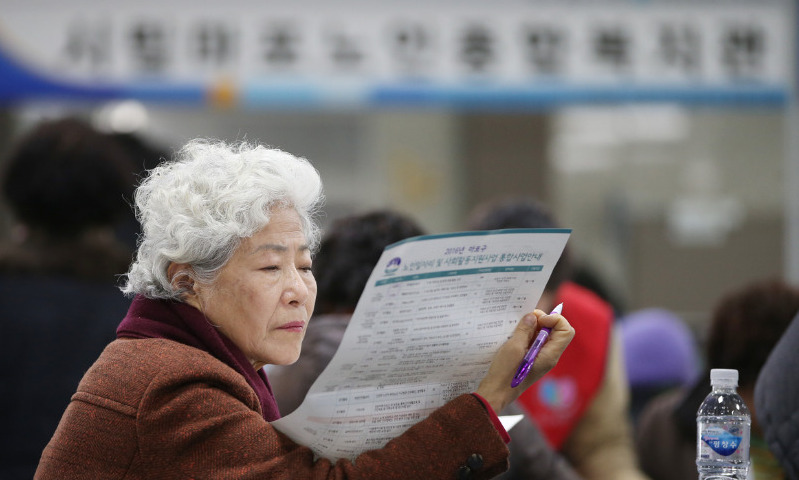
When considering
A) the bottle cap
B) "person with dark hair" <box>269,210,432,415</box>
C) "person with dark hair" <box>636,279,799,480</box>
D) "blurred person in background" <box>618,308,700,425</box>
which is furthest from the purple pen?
"blurred person in background" <box>618,308,700,425</box>

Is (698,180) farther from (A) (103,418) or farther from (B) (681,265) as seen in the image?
(A) (103,418)

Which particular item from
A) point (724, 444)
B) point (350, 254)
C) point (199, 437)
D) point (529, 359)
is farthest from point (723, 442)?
point (350, 254)

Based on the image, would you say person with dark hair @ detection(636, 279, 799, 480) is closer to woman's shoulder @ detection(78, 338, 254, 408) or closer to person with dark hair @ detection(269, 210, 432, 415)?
person with dark hair @ detection(269, 210, 432, 415)

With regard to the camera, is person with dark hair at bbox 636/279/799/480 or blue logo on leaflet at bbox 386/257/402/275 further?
person with dark hair at bbox 636/279/799/480

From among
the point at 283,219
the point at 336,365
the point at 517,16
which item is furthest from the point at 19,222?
the point at 517,16

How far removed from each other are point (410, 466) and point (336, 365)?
0.58 feet

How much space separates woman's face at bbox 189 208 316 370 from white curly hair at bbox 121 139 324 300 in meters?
0.02

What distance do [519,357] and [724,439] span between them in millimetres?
379

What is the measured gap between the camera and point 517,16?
5.14 meters

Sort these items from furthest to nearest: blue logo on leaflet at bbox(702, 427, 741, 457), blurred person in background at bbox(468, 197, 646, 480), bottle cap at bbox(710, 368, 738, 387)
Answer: blurred person in background at bbox(468, 197, 646, 480) → bottle cap at bbox(710, 368, 738, 387) → blue logo on leaflet at bbox(702, 427, 741, 457)

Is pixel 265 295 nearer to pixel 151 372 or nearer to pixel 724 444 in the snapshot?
pixel 151 372

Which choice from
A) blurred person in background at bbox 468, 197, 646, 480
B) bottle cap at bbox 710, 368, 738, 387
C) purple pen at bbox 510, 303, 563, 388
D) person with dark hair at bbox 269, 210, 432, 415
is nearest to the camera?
purple pen at bbox 510, 303, 563, 388

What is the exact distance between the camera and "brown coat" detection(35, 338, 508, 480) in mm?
1521

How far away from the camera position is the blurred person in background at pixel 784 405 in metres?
1.83
